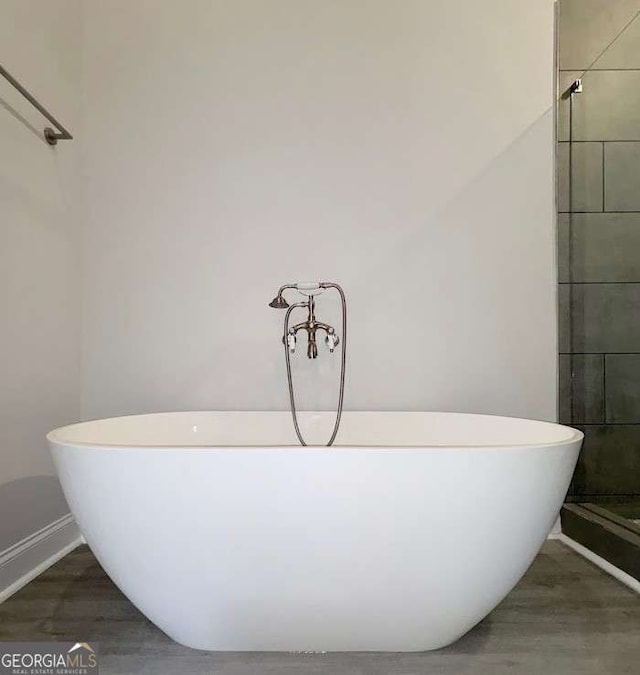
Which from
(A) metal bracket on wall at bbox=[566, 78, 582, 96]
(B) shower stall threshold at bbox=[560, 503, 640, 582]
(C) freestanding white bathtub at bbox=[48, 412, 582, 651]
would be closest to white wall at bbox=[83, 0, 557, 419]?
(A) metal bracket on wall at bbox=[566, 78, 582, 96]

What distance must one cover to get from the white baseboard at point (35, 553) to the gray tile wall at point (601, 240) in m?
1.89

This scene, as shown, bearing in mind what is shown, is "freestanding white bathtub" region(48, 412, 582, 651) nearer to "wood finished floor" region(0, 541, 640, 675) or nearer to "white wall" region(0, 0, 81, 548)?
"wood finished floor" region(0, 541, 640, 675)

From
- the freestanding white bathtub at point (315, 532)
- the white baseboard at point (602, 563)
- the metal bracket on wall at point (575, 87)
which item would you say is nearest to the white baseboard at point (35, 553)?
the freestanding white bathtub at point (315, 532)

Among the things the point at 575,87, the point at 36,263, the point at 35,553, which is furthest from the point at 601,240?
the point at 35,553

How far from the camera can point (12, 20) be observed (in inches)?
75.0

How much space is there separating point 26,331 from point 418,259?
4.70 feet

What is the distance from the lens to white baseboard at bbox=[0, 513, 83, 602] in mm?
1757

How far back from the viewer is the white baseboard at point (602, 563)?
5.88ft

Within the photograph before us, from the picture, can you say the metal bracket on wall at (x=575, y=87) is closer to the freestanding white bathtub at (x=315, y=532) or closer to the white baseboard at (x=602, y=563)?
the freestanding white bathtub at (x=315, y=532)

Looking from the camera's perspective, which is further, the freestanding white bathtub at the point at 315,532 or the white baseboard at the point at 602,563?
the white baseboard at the point at 602,563

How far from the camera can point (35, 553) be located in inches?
75.9

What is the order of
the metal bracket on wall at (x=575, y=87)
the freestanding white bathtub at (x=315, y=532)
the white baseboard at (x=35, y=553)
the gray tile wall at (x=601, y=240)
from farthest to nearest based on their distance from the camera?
the metal bracket on wall at (x=575, y=87) → the gray tile wall at (x=601, y=240) → the white baseboard at (x=35, y=553) → the freestanding white bathtub at (x=315, y=532)

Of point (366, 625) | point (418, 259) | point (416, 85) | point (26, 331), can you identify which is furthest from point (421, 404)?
point (26, 331)

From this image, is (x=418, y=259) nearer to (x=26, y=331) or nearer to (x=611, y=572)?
(x=611, y=572)
